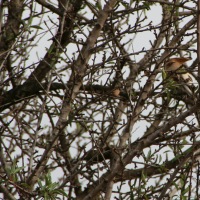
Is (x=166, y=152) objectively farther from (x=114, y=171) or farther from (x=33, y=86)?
(x=33, y=86)

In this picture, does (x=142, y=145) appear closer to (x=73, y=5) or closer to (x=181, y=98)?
(x=181, y=98)

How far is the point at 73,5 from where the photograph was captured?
15.3ft

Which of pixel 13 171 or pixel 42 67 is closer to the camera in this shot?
pixel 13 171

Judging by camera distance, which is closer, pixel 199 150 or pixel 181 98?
pixel 199 150

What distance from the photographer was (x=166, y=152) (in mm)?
4133

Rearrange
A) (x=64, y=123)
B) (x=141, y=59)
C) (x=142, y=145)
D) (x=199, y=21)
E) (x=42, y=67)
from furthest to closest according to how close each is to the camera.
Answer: (x=141, y=59), (x=42, y=67), (x=64, y=123), (x=142, y=145), (x=199, y=21)

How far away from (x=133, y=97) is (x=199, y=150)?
1.30 m

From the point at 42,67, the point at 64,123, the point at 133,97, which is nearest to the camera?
the point at 64,123

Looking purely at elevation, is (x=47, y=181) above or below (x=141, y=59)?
below

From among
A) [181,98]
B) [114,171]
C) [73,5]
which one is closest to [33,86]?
[73,5]

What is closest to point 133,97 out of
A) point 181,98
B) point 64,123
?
point 181,98

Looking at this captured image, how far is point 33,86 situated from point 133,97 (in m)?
1.01

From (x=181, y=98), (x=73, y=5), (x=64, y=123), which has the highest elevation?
(x=73, y=5)

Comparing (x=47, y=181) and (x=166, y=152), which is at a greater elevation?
(x=166, y=152)
